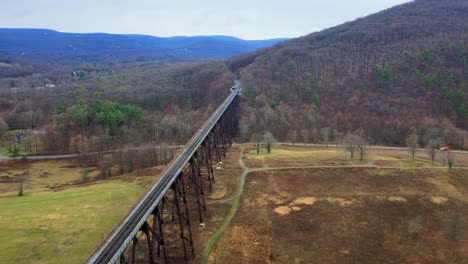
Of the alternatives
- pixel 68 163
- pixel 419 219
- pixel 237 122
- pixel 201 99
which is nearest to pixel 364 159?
pixel 419 219

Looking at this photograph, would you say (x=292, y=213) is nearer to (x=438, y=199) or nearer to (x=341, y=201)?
(x=341, y=201)

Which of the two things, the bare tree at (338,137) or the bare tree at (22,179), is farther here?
the bare tree at (338,137)

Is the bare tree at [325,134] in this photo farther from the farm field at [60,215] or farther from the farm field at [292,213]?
the farm field at [60,215]

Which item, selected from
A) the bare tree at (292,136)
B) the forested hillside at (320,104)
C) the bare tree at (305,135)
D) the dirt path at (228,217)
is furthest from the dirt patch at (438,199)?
the bare tree at (292,136)

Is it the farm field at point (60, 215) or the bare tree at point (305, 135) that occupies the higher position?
the bare tree at point (305, 135)

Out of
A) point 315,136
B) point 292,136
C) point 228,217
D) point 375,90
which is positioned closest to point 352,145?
point 292,136

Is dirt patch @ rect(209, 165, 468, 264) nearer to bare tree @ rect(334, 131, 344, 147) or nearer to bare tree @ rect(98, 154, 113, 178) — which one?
bare tree @ rect(334, 131, 344, 147)
